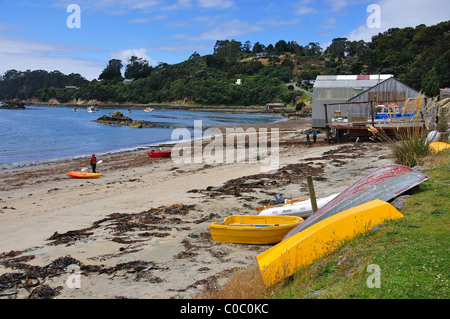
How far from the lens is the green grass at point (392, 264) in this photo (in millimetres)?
4051

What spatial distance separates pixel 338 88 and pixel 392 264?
3160 centimetres

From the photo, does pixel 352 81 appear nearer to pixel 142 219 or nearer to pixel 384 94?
pixel 384 94

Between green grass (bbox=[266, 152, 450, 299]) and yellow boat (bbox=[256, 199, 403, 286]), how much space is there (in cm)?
20

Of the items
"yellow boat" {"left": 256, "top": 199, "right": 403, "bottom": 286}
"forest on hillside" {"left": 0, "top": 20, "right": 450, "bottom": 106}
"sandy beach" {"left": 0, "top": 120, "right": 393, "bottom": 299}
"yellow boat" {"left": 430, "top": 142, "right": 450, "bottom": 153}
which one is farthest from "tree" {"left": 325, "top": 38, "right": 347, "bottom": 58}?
"yellow boat" {"left": 256, "top": 199, "right": 403, "bottom": 286}

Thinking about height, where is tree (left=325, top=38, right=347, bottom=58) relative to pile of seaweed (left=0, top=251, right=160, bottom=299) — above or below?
above

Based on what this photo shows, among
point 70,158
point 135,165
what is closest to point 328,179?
point 135,165

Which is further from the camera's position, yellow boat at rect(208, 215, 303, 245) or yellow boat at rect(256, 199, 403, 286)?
yellow boat at rect(208, 215, 303, 245)

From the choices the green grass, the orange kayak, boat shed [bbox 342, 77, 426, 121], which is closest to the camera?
the green grass

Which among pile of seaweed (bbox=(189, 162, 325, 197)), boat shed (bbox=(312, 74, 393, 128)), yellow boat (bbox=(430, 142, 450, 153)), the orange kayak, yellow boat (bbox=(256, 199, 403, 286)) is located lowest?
the orange kayak

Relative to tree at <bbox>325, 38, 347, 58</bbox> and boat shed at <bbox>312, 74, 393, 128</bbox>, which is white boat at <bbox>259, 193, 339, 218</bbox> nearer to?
boat shed at <bbox>312, 74, 393, 128</bbox>

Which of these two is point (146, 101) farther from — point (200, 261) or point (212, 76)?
point (200, 261)

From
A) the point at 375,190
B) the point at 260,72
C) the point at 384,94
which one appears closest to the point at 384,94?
the point at 384,94

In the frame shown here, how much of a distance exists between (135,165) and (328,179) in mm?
14052

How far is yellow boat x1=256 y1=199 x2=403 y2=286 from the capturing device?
219 inches
